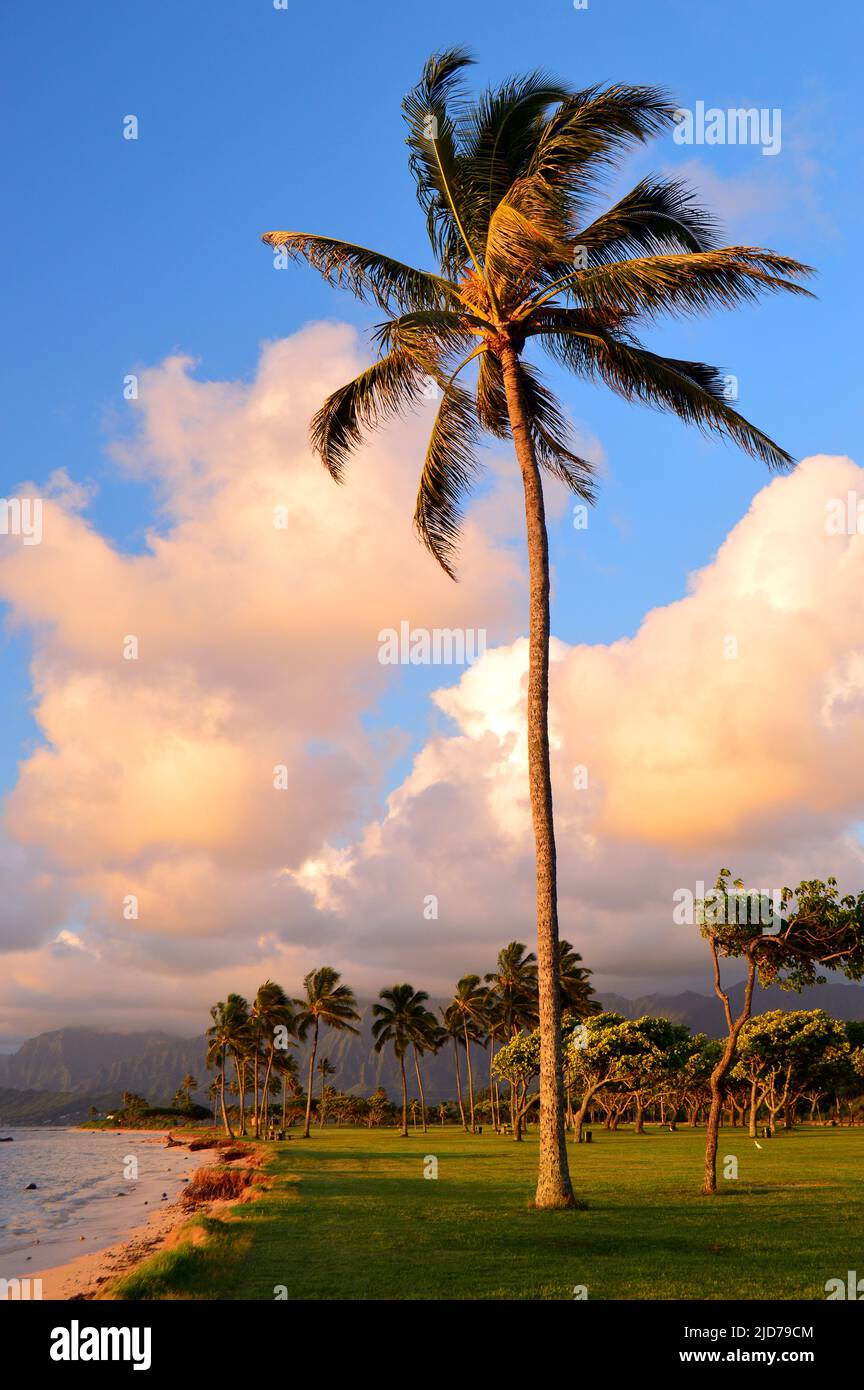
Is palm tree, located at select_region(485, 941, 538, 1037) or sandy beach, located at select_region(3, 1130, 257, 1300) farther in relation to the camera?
palm tree, located at select_region(485, 941, 538, 1037)

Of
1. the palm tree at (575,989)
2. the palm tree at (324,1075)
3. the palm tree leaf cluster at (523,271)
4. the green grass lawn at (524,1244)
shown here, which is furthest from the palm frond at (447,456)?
the palm tree at (324,1075)

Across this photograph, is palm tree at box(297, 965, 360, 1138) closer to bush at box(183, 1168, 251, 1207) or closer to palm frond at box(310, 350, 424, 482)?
bush at box(183, 1168, 251, 1207)

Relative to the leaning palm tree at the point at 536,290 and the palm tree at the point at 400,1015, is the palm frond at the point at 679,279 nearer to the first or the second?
the leaning palm tree at the point at 536,290

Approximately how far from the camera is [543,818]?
63.2 feet

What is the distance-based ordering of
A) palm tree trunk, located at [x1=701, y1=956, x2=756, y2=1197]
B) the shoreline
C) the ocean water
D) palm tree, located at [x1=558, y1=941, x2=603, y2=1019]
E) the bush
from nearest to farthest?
the shoreline, palm tree trunk, located at [x1=701, y1=956, x2=756, y2=1197], the ocean water, the bush, palm tree, located at [x1=558, y1=941, x2=603, y2=1019]

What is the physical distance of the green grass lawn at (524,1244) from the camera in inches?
474

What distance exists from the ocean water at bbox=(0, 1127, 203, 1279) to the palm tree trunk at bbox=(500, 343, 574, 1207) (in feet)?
39.8

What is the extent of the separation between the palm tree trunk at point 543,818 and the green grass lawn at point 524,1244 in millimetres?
968

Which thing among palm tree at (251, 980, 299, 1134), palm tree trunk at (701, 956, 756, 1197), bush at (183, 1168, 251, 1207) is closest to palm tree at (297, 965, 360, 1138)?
palm tree at (251, 980, 299, 1134)

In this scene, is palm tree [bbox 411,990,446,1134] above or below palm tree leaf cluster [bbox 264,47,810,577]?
below

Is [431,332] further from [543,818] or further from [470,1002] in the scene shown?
[470,1002]

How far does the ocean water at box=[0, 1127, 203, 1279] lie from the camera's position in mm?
25906
